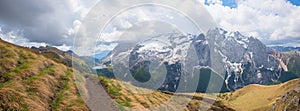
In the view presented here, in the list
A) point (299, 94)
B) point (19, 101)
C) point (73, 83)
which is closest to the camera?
point (19, 101)

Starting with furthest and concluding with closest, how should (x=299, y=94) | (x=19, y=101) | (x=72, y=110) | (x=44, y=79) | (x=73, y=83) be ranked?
(x=299, y=94) → (x=73, y=83) → (x=44, y=79) → (x=72, y=110) → (x=19, y=101)

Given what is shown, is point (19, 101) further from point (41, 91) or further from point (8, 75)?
point (8, 75)

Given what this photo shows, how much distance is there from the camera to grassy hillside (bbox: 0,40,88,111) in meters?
56.5

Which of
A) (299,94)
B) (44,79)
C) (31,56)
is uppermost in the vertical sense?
(31,56)

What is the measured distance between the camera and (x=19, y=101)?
56.1m

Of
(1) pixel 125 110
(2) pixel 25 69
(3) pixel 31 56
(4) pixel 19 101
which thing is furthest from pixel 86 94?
(3) pixel 31 56

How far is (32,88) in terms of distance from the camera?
6862cm

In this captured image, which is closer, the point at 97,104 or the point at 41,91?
the point at 41,91

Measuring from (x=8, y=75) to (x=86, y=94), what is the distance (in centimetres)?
2275

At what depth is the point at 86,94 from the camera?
82.8 meters

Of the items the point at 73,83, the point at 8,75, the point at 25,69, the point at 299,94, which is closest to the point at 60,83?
the point at 73,83

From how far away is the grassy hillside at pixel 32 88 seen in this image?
185 feet

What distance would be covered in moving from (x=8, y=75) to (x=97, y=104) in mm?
26597

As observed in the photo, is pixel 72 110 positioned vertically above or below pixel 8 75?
below
